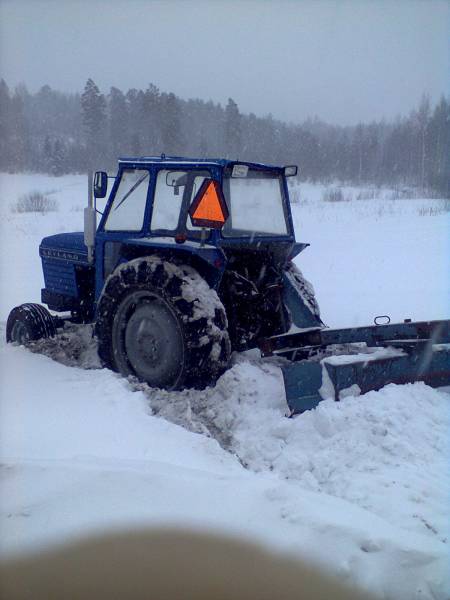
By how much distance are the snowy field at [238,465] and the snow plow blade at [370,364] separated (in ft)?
0.53

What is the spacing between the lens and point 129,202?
530 centimetres

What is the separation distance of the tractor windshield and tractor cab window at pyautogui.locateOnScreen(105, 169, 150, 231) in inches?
29.0

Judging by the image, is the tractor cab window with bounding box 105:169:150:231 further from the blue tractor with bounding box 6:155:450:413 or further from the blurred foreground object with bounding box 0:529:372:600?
the blurred foreground object with bounding box 0:529:372:600

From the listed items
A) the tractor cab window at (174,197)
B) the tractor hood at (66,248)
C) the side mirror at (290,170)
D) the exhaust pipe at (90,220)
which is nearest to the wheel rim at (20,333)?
the tractor hood at (66,248)

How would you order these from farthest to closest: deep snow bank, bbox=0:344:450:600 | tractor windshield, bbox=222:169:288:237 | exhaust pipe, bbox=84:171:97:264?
exhaust pipe, bbox=84:171:97:264, tractor windshield, bbox=222:169:288:237, deep snow bank, bbox=0:344:450:600

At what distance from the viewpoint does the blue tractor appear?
4.17 meters

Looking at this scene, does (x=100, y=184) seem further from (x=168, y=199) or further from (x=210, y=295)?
(x=210, y=295)

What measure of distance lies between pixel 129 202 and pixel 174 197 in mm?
494

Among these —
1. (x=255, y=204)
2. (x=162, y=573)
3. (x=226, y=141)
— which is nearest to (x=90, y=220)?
(x=255, y=204)

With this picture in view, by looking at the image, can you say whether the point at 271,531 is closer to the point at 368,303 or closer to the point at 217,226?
the point at 217,226

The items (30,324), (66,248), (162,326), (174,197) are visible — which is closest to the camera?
(162,326)

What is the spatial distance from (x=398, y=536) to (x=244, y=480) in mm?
830

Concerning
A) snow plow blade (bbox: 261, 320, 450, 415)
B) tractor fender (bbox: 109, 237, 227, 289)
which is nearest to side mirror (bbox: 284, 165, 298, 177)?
tractor fender (bbox: 109, 237, 227, 289)

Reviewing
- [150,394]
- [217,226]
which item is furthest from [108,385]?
[217,226]
